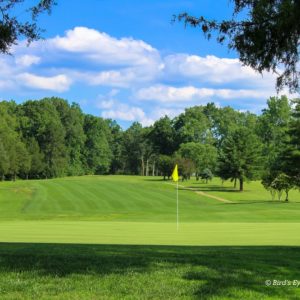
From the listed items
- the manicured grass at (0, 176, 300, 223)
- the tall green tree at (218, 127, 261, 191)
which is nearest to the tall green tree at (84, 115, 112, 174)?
the manicured grass at (0, 176, 300, 223)

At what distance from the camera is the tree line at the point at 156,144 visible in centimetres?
7044

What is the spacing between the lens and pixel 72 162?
404 ft

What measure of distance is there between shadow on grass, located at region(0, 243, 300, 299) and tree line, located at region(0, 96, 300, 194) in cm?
4571

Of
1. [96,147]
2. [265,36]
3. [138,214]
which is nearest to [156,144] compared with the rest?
[96,147]

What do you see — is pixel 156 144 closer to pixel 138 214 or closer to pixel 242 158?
pixel 242 158

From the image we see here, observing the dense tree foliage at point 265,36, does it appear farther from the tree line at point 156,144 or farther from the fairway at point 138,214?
the tree line at point 156,144

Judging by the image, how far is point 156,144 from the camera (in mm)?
134500

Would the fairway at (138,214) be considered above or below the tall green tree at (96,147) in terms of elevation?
below

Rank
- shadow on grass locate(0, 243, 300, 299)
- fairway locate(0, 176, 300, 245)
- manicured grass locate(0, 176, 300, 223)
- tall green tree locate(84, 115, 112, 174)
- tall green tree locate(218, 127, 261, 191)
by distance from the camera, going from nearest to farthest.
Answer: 1. shadow on grass locate(0, 243, 300, 299)
2. fairway locate(0, 176, 300, 245)
3. manicured grass locate(0, 176, 300, 223)
4. tall green tree locate(218, 127, 261, 191)
5. tall green tree locate(84, 115, 112, 174)

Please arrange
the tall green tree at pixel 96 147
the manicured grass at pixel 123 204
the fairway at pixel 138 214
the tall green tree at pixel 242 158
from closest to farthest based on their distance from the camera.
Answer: the fairway at pixel 138 214 < the manicured grass at pixel 123 204 < the tall green tree at pixel 242 158 < the tall green tree at pixel 96 147

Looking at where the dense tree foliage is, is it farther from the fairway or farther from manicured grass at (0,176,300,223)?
manicured grass at (0,176,300,223)

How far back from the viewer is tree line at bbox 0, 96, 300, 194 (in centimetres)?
7044

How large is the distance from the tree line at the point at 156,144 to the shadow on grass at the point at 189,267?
45.7 meters

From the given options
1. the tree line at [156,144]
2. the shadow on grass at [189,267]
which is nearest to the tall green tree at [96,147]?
the tree line at [156,144]
